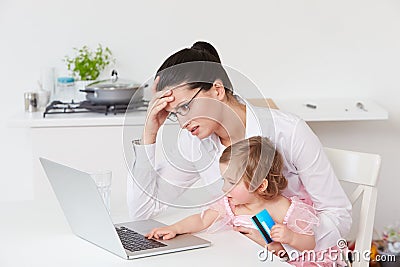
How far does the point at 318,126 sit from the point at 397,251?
63cm

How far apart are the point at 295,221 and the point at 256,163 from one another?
17 cm

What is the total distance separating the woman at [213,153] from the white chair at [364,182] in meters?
0.06

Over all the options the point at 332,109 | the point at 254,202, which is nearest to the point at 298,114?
the point at 332,109

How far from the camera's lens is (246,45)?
3.13m

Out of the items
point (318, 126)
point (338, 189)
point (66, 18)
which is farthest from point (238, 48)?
point (338, 189)

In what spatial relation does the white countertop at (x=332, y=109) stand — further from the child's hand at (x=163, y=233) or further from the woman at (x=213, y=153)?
the child's hand at (x=163, y=233)

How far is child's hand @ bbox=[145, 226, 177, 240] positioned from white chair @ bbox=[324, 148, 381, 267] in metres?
0.55

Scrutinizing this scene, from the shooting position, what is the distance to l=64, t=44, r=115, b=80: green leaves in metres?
2.99

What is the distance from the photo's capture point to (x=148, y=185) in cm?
183

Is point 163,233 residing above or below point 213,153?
below

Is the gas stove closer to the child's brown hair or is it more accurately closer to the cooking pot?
the cooking pot

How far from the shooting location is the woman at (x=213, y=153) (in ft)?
5.49

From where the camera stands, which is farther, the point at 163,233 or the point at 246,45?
the point at 246,45

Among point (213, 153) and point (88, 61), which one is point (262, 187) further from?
point (88, 61)
